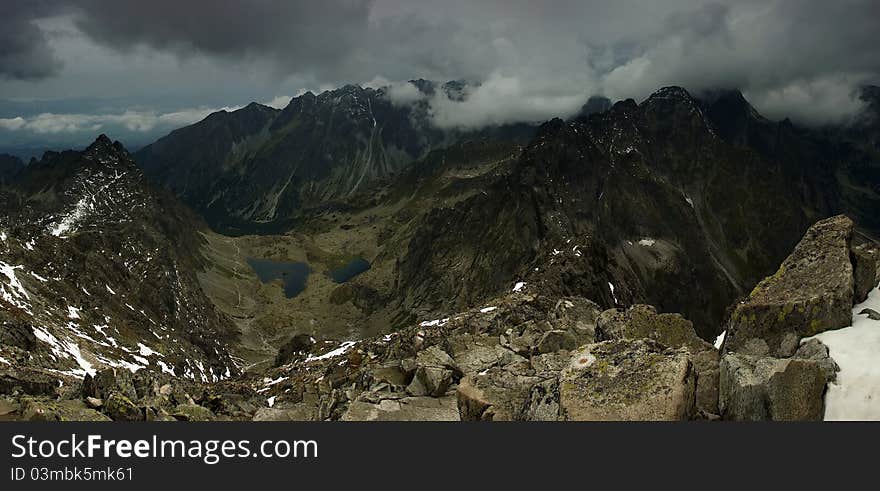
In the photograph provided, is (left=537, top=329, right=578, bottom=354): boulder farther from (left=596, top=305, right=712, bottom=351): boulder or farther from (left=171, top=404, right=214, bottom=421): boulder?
(left=171, top=404, right=214, bottom=421): boulder

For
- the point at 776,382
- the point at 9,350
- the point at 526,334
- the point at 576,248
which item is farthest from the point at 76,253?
the point at 776,382

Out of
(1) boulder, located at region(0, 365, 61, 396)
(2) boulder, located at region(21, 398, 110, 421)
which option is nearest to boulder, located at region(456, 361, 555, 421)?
(2) boulder, located at region(21, 398, 110, 421)

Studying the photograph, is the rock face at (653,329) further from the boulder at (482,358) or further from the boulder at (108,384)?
the boulder at (108,384)

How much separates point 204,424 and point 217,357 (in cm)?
10585

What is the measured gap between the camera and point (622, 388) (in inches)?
632

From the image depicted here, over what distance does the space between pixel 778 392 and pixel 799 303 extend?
16.4 ft

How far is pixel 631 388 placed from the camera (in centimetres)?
1600

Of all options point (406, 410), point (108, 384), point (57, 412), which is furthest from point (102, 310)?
point (406, 410)

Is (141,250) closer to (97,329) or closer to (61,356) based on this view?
(97,329)

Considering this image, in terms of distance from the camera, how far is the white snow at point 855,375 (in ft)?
47.9

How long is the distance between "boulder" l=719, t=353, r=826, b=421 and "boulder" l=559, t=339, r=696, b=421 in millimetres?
1231

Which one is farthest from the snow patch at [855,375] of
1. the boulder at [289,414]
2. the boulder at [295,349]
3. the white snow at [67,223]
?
the white snow at [67,223]

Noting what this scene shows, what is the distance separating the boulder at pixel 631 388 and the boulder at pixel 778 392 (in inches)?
48.5

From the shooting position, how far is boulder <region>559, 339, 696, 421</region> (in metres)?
15.4
